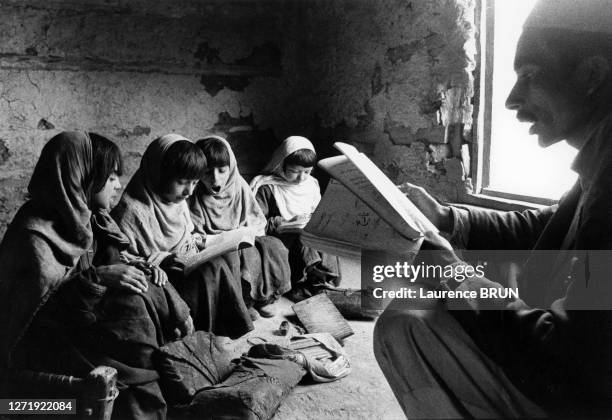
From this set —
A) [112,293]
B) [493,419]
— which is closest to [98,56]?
[112,293]

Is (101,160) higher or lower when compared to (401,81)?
lower

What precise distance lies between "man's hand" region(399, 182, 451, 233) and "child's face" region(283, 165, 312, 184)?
2480 mm

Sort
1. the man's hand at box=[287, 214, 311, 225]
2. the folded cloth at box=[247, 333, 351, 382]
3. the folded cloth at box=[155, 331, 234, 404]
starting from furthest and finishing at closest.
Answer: the man's hand at box=[287, 214, 311, 225]
the folded cloth at box=[247, 333, 351, 382]
the folded cloth at box=[155, 331, 234, 404]

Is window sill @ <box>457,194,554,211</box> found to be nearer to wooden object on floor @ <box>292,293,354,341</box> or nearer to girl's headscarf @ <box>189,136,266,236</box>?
wooden object on floor @ <box>292,293,354,341</box>

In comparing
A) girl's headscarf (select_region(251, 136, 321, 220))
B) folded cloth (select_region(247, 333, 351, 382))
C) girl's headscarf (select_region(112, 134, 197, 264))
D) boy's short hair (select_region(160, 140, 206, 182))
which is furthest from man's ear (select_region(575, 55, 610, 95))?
girl's headscarf (select_region(251, 136, 321, 220))

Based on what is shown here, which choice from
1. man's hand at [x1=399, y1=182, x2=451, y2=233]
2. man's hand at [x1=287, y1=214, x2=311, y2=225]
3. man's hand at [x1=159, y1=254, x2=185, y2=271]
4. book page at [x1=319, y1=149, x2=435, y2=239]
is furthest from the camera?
man's hand at [x1=287, y1=214, x2=311, y2=225]

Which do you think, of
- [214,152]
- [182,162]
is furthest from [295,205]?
[182,162]

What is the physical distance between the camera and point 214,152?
350cm

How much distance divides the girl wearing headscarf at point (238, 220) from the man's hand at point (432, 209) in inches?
68.7

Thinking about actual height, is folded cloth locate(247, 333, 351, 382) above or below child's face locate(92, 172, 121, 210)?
below

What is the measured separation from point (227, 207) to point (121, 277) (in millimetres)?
1583

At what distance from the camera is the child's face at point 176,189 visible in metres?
2.91

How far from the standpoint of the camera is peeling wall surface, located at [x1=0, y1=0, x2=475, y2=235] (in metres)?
4.26

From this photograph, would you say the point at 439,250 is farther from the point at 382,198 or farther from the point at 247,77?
the point at 247,77
